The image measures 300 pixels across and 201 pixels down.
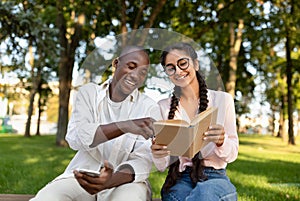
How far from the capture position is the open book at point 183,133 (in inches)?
81.4

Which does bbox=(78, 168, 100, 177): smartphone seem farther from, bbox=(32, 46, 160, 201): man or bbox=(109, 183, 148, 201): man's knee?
bbox=(109, 183, 148, 201): man's knee

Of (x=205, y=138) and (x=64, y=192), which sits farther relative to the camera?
(x=64, y=192)

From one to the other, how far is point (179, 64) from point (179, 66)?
1cm

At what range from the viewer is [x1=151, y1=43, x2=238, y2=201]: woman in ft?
7.59

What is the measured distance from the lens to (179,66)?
232 centimetres

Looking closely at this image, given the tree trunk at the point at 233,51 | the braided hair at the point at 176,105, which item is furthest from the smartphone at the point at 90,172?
the tree trunk at the point at 233,51

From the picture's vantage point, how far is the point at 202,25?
13922mm

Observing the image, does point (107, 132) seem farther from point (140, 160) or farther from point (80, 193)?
point (80, 193)

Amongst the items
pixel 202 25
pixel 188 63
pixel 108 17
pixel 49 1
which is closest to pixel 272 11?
pixel 202 25

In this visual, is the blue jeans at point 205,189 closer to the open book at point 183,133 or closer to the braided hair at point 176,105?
the braided hair at point 176,105

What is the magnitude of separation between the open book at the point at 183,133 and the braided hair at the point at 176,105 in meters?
0.19

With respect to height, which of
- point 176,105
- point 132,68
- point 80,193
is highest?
point 132,68

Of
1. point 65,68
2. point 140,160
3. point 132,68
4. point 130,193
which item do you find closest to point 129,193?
point 130,193

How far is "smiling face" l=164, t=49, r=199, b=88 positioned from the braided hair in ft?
0.06
